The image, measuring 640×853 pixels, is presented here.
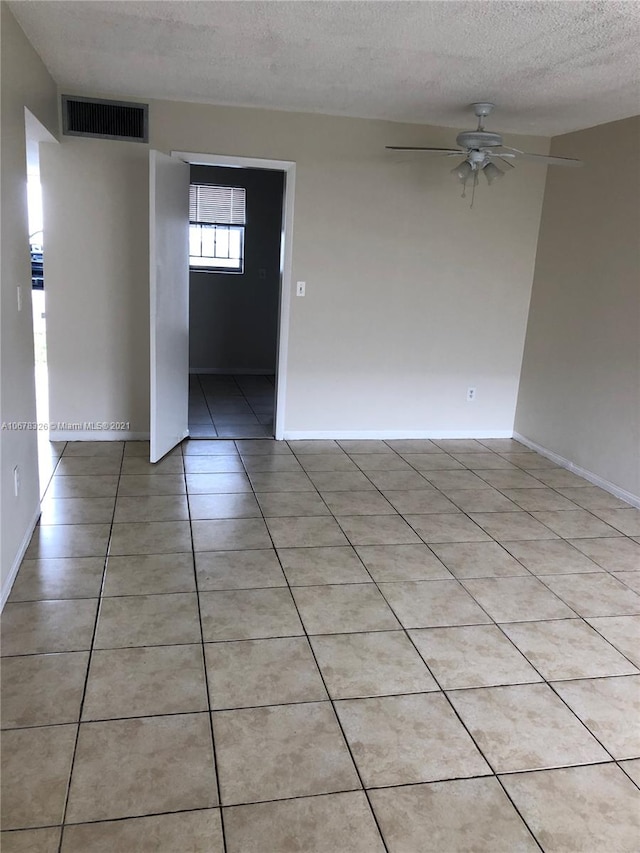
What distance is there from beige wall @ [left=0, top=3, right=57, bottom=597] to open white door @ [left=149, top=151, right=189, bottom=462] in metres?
0.89

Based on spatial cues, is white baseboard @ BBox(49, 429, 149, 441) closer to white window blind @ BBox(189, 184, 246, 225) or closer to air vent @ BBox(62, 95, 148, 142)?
air vent @ BBox(62, 95, 148, 142)

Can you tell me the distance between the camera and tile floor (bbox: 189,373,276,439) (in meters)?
5.16

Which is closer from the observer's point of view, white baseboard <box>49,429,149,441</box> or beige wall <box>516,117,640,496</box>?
beige wall <box>516,117,640,496</box>

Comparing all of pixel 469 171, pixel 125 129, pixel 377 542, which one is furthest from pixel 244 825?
pixel 125 129

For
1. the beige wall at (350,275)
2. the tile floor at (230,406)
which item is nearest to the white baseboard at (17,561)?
the beige wall at (350,275)

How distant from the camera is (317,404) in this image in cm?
498

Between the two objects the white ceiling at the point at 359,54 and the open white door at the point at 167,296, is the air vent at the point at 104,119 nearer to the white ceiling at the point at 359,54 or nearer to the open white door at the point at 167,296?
the white ceiling at the point at 359,54

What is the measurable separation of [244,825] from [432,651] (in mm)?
1006

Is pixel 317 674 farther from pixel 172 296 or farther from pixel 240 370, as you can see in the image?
pixel 240 370

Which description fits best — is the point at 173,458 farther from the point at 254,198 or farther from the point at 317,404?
the point at 254,198

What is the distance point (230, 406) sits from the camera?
5.95 metres

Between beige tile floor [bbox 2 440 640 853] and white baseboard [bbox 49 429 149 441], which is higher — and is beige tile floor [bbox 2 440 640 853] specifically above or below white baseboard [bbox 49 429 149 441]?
below

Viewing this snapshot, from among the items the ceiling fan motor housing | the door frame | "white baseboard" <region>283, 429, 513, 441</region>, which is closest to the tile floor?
"white baseboard" <region>283, 429, 513, 441</region>

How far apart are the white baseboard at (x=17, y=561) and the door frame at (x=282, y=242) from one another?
2038mm
